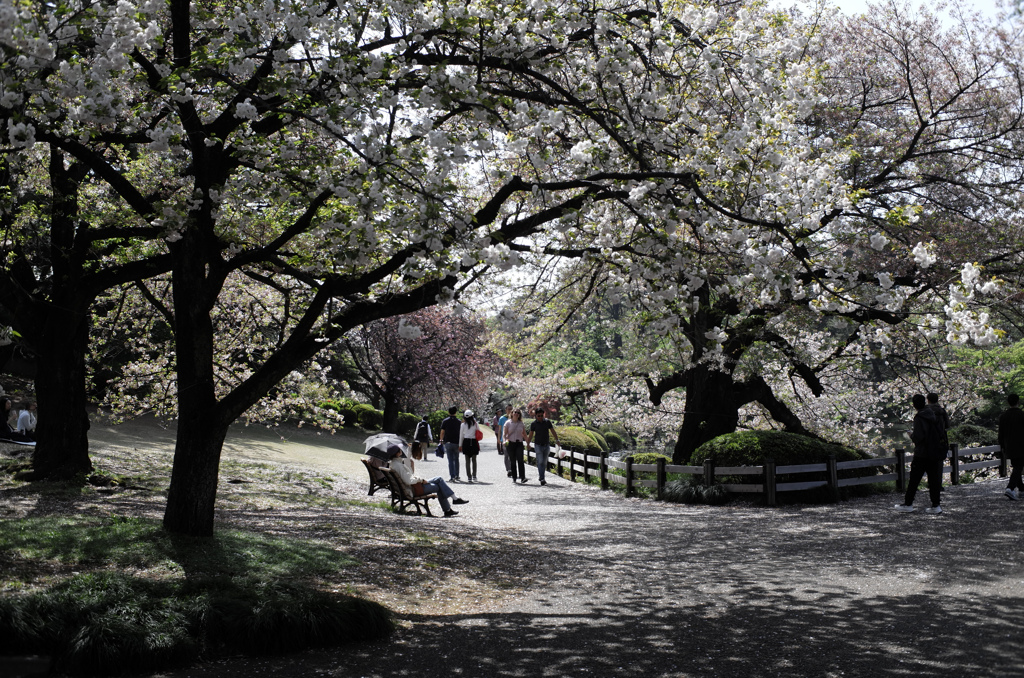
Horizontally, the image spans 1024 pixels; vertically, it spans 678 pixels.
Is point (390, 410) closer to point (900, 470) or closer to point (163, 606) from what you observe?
point (900, 470)

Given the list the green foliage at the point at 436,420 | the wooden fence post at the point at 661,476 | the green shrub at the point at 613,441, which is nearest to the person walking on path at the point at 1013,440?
the wooden fence post at the point at 661,476

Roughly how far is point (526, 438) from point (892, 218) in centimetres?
1470

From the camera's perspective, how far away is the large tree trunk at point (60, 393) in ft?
39.7

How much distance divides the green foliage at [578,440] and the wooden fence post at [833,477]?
11273 mm

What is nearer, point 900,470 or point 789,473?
point 789,473

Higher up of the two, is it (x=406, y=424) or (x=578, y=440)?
(x=406, y=424)

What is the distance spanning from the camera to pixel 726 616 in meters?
6.52

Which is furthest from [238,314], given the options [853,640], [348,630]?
[853,640]

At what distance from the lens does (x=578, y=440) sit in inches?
1043

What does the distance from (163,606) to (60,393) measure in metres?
7.91

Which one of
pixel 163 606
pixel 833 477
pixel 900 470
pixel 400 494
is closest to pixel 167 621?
pixel 163 606

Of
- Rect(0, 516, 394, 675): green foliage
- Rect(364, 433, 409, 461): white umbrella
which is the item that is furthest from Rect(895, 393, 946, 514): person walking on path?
Rect(0, 516, 394, 675): green foliage

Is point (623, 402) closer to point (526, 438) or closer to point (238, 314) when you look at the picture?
point (526, 438)

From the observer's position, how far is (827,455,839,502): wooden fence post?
1451cm
